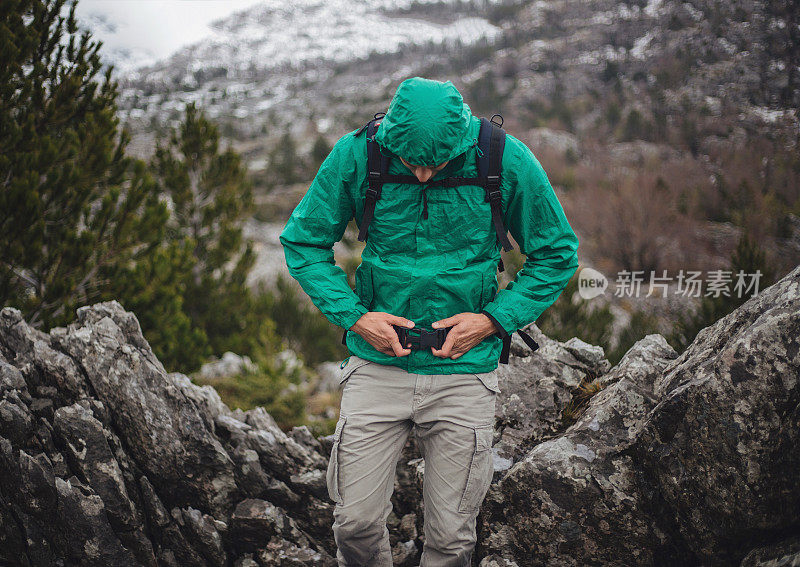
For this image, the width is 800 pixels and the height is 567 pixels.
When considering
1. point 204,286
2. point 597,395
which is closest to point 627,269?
point 204,286

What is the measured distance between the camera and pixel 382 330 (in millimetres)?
2127

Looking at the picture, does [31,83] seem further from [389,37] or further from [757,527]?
[389,37]

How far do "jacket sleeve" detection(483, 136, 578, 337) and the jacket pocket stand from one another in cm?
51

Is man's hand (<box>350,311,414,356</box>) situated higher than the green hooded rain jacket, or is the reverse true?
the green hooded rain jacket

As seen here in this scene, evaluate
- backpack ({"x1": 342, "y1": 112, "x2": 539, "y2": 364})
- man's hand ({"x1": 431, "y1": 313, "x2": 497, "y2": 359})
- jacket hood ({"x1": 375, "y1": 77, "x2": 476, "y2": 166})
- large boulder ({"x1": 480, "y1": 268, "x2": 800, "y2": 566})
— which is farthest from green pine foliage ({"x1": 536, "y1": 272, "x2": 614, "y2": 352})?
jacket hood ({"x1": 375, "y1": 77, "x2": 476, "y2": 166})

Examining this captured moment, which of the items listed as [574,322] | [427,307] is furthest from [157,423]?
[574,322]

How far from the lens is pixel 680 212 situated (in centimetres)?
1415

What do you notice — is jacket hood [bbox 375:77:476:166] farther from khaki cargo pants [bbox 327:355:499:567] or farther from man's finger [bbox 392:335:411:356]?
khaki cargo pants [bbox 327:355:499:567]

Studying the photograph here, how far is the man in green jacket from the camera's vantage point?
2125mm

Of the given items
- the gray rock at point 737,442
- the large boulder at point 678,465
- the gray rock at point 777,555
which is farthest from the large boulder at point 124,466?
the gray rock at point 777,555

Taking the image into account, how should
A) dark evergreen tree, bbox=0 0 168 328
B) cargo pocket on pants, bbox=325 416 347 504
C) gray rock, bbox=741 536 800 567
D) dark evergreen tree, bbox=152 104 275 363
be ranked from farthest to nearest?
dark evergreen tree, bbox=152 104 275 363 < dark evergreen tree, bbox=0 0 168 328 < cargo pocket on pants, bbox=325 416 347 504 < gray rock, bbox=741 536 800 567

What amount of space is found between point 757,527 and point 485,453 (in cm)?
111

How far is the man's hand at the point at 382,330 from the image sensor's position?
2.11 m

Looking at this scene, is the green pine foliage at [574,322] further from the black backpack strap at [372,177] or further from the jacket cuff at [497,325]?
the black backpack strap at [372,177]
